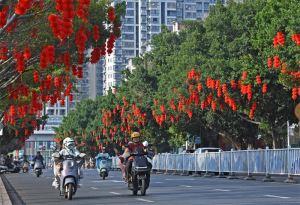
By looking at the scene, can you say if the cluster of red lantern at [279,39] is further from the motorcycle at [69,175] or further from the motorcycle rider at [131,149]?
the motorcycle at [69,175]

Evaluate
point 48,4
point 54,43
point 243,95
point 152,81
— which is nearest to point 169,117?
point 152,81

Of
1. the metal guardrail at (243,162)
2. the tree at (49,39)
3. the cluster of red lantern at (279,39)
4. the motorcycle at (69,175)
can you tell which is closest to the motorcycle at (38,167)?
the metal guardrail at (243,162)

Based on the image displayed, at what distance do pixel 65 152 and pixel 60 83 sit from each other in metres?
10.9

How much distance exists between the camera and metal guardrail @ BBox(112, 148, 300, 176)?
3019cm

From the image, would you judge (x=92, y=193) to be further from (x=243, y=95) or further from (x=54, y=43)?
(x=243, y=95)

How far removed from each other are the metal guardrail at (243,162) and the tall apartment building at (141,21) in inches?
5321

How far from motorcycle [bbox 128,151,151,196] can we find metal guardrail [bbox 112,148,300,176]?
887 cm

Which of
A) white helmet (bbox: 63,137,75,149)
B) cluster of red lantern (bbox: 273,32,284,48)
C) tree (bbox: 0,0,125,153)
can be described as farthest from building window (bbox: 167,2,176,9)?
white helmet (bbox: 63,137,75,149)

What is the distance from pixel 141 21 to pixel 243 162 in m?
151

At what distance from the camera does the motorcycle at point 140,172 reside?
21.9 m

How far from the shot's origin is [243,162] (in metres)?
35.4

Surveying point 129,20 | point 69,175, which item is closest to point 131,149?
point 69,175

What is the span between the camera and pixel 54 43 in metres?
25.3

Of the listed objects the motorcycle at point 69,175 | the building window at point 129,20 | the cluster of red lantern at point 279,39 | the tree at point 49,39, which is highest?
the building window at point 129,20
